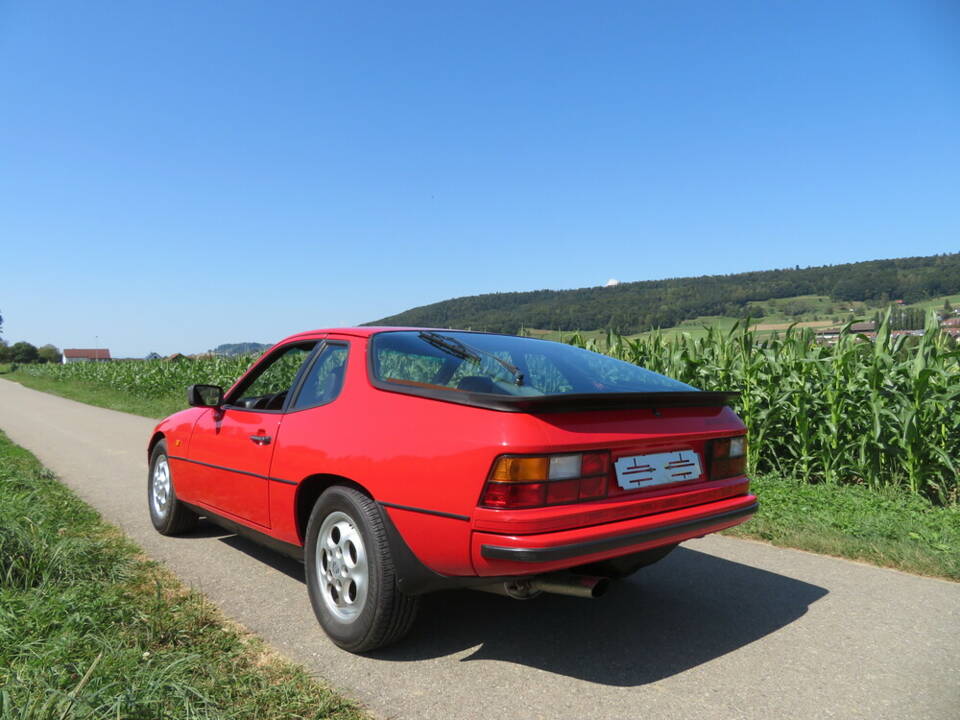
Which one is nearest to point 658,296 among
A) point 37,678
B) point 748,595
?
point 748,595

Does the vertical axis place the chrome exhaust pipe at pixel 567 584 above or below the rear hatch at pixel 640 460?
below

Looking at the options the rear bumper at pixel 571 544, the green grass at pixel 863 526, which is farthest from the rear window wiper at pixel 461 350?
the green grass at pixel 863 526

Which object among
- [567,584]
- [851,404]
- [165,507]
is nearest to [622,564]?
[567,584]

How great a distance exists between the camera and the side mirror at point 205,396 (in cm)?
443

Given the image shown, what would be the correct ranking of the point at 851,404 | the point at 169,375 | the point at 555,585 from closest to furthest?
the point at 555,585
the point at 851,404
the point at 169,375

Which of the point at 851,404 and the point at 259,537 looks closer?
the point at 259,537

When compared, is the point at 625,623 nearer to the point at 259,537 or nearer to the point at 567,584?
the point at 567,584

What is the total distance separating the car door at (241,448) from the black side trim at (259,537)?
Result: 0.06 meters

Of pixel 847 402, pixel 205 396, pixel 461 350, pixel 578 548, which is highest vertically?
pixel 461 350

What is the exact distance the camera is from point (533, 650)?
3.07m

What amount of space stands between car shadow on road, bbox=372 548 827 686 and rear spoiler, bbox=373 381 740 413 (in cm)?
111

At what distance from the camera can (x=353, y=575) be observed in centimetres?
305

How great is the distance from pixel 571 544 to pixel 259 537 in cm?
208

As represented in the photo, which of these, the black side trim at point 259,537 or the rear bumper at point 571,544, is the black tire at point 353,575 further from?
the rear bumper at point 571,544
